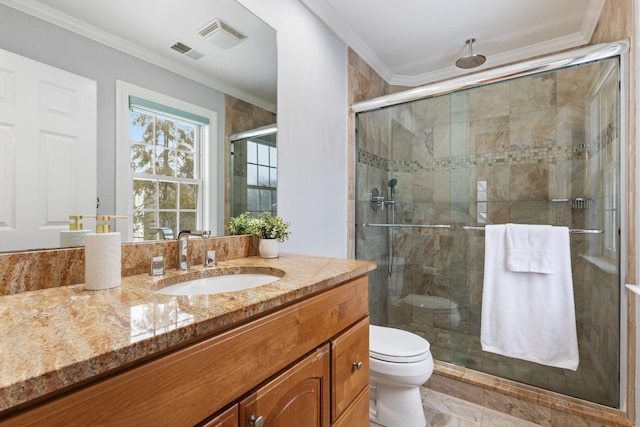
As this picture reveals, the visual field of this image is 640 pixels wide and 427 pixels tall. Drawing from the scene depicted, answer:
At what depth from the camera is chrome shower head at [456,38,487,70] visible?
246cm

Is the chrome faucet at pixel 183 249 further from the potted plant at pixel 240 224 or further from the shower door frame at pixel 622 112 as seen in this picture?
the shower door frame at pixel 622 112

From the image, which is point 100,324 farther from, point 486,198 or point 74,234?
point 486,198

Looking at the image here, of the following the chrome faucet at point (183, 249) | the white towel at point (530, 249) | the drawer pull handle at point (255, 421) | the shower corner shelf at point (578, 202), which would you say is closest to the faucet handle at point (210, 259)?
the chrome faucet at point (183, 249)

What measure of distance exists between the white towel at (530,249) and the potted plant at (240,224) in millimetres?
1500

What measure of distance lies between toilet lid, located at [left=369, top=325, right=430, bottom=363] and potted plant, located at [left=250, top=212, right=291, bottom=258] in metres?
0.72

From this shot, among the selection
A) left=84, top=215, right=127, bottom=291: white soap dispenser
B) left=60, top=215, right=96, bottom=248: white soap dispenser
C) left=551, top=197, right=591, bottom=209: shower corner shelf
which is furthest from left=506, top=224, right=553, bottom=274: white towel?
left=60, top=215, right=96, bottom=248: white soap dispenser

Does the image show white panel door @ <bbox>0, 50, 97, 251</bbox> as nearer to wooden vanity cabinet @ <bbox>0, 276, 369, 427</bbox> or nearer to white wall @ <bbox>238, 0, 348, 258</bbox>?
wooden vanity cabinet @ <bbox>0, 276, 369, 427</bbox>

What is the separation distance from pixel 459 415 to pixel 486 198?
1.45 m

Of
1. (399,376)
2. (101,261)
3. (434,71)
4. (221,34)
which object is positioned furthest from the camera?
(434,71)

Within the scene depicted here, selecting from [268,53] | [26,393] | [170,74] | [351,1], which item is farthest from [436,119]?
[26,393]

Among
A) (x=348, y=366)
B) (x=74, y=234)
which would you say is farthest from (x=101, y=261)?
(x=348, y=366)

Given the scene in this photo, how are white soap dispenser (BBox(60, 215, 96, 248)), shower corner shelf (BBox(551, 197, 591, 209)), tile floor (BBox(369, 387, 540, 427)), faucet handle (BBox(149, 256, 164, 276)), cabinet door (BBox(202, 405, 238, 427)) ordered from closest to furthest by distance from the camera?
cabinet door (BBox(202, 405, 238, 427)), white soap dispenser (BBox(60, 215, 96, 248)), faucet handle (BBox(149, 256, 164, 276)), tile floor (BBox(369, 387, 540, 427)), shower corner shelf (BBox(551, 197, 591, 209))

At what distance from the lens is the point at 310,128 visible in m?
1.89

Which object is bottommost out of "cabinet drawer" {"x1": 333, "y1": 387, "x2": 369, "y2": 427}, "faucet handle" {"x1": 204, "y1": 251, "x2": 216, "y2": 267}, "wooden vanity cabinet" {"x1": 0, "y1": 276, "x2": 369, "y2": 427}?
"cabinet drawer" {"x1": 333, "y1": 387, "x2": 369, "y2": 427}
